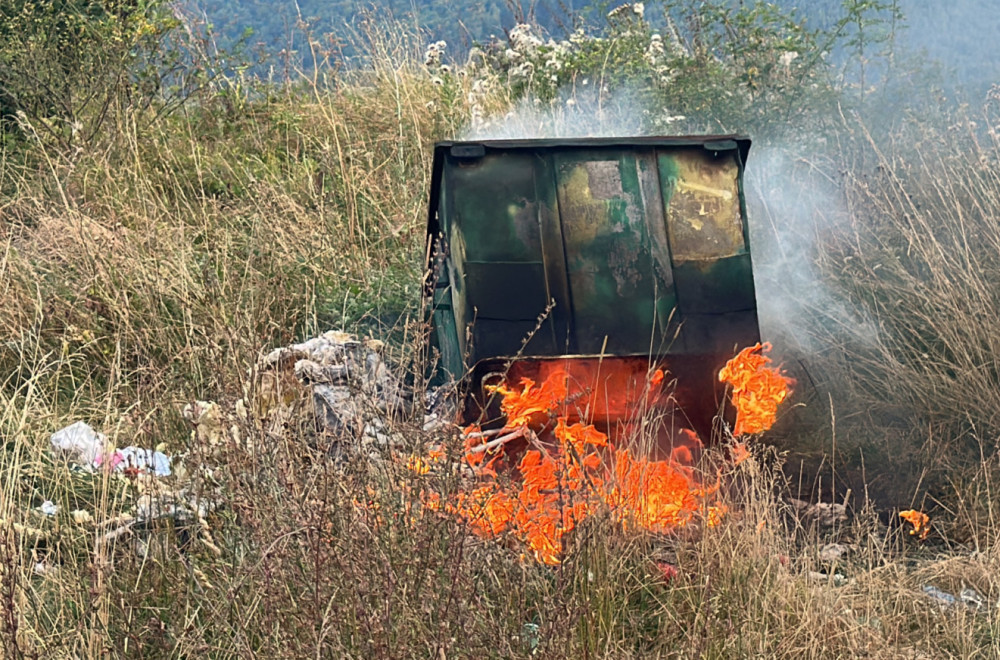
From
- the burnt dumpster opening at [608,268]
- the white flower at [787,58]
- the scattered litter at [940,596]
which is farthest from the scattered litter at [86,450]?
the white flower at [787,58]

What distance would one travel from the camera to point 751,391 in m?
4.36

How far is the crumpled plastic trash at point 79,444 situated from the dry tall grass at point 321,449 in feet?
0.33

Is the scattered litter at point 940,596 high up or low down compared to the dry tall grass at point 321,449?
down

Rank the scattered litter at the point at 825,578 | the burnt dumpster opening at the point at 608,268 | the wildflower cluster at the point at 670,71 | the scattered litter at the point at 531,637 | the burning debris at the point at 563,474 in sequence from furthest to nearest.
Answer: the wildflower cluster at the point at 670,71 < the burnt dumpster opening at the point at 608,268 < the scattered litter at the point at 825,578 < the burning debris at the point at 563,474 < the scattered litter at the point at 531,637

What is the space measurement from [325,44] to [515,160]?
5.42 m

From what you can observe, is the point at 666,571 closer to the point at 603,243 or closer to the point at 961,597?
the point at 961,597

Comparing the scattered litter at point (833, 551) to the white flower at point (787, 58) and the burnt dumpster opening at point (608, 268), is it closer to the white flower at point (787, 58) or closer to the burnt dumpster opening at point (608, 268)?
the burnt dumpster opening at point (608, 268)

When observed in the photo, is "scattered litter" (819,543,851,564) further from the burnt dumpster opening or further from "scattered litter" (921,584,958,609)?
the burnt dumpster opening

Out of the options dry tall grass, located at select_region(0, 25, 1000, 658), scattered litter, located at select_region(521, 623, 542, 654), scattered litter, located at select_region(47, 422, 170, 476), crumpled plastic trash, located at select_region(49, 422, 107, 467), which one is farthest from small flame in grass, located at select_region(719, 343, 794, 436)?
crumpled plastic trash, located at select_region(49, 422, 107, 467)

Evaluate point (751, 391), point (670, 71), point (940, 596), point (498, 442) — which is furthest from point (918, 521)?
point (670, 71)

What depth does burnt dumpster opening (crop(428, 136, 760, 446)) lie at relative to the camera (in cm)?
423

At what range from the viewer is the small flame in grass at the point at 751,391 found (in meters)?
4.30

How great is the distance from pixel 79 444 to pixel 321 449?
1680 millimetres

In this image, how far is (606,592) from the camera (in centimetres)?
316
